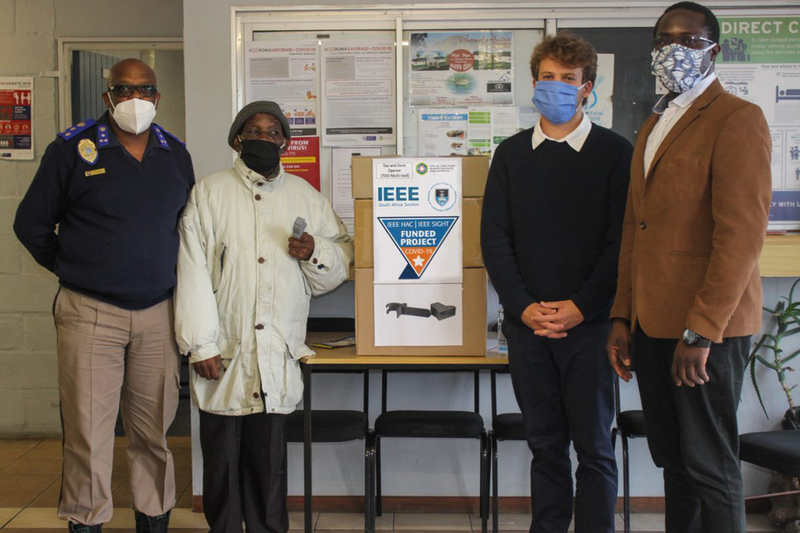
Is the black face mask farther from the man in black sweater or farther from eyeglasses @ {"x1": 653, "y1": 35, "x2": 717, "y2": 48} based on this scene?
eyeglasses @ {"x1": 653, "y1": 35, "x2": 717, "y2": 48}

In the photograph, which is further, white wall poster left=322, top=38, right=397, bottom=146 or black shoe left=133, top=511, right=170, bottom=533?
white wall poster left=322, top=38, right=397, bottom=146

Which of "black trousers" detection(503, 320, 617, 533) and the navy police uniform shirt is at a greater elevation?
the navy police uniform shirt

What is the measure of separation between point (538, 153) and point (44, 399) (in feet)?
11.3

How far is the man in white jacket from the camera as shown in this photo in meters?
2.46

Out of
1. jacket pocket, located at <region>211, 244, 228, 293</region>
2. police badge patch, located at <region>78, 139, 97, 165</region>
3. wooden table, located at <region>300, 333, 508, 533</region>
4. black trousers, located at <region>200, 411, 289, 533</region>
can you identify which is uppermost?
police badge patch, located at <region>78, 139, 97, 165</region>

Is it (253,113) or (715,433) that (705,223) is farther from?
(253,113)

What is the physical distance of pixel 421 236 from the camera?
2539 millimetres

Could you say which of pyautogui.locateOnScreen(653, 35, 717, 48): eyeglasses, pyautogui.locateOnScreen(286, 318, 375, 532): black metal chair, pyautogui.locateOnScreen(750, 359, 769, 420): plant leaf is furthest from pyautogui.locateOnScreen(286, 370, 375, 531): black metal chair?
pyautogui.locateOnScreen(653, 35, 717, 48): eyeglasses

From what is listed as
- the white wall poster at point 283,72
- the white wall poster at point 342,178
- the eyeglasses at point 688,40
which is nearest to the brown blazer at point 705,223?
the eyeglasses at point 688,40

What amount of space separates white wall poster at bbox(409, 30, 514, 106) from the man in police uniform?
1234mm

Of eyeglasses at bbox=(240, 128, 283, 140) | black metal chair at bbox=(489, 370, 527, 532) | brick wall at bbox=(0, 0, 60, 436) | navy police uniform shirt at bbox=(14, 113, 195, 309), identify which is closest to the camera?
navy police uniform shirt at bbox=(14, 113, 195, 309)

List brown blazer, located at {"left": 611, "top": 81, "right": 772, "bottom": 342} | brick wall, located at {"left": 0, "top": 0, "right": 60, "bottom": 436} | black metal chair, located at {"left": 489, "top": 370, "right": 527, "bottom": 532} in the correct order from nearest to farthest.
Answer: brown blazer, located at {"left": 611, "top": 81, "right": 772, "bottom": 342} → black metal chair, located at {"left": 489, "top": 370, "right": 527, "bottom": 532} → brick wall, located at {"left": 0, "top": 0, "right": 60, "bottom": 436}

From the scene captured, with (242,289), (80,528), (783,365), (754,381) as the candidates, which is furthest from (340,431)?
(783,365)

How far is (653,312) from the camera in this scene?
1.94 m
